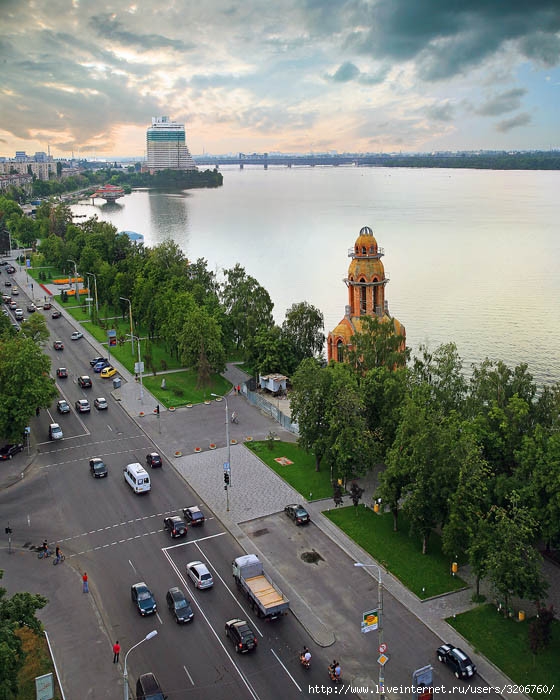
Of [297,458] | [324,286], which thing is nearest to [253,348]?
[297,458]

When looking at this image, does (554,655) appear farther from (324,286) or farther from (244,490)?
(324,286)

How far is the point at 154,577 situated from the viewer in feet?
107

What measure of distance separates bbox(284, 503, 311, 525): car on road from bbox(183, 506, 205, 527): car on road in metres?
5.18

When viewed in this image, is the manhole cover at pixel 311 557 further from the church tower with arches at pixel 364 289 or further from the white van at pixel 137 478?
the church tower with arches at pixel 364 289

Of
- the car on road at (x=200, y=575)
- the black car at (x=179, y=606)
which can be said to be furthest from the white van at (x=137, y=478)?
the black car at (x=179, y=606)

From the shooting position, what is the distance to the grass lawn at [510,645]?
85.9 feet

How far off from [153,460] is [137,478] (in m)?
4.06

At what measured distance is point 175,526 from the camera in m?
36.3

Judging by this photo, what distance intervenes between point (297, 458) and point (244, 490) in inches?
244

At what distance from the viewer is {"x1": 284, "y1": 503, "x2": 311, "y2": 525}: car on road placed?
124ft

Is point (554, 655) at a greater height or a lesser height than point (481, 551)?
lesser

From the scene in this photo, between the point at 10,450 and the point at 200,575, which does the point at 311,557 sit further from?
the point at 10,450

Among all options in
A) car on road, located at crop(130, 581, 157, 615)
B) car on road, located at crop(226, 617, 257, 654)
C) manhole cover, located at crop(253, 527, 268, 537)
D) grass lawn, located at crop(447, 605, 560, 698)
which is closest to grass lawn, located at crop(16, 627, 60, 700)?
car on road, located at crop(130, 581, 157, 615)

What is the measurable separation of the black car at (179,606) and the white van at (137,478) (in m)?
11.8
